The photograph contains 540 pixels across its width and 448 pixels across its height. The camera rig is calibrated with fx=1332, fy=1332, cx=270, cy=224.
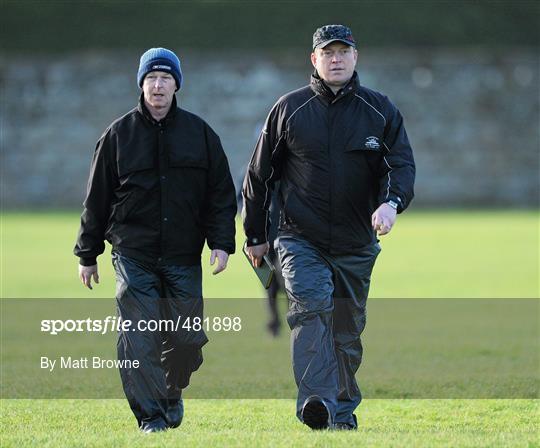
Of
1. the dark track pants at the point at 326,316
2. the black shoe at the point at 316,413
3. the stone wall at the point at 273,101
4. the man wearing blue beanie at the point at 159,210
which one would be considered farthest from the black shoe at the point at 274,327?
the stone wall at the point at 273,101

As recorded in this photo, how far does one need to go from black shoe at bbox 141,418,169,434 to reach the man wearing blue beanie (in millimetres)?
82

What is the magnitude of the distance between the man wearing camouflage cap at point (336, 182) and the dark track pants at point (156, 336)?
0.57 metres

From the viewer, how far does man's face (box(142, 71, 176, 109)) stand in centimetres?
712

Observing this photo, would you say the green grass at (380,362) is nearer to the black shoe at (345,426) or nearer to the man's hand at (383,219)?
the black shoe at (345,426)

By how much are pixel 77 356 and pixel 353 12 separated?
1270 inches

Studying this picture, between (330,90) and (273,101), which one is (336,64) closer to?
(330,90)

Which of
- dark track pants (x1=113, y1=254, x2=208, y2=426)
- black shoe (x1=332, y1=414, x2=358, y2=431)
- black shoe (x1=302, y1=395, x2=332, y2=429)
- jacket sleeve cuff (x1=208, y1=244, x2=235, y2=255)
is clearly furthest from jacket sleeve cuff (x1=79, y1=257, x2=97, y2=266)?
black shoe (x1=332, y1=414, x2=358, y2=431)

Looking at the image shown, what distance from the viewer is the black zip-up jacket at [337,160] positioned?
23.6 ft

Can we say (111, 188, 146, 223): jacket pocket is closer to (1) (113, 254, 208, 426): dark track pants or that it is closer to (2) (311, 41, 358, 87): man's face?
(1) (113, 254, 208, 426): dark track pants

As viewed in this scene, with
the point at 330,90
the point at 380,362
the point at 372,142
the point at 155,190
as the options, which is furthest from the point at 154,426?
the point at 380,362

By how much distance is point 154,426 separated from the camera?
6871mm

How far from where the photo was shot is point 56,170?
131 feet

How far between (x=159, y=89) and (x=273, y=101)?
33.4 metres

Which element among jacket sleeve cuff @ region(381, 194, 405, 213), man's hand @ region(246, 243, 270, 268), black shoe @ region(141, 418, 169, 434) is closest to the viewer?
black shoe @ region(141, 418, 169, 434)
